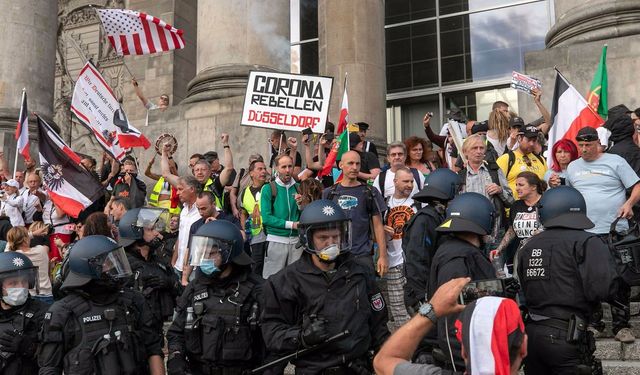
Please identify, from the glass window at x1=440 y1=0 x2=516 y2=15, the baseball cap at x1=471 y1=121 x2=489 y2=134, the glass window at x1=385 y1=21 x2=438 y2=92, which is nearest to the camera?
the baseball cap at x1=471 y1=121 x2=489 y2=134

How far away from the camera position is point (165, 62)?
61.1 feet

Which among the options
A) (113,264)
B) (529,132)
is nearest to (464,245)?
(113,264)

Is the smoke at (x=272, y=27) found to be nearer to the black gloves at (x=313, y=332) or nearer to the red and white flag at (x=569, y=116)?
the red and white flag at (x=569, y=116)

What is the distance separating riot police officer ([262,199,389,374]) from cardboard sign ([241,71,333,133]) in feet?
15.6

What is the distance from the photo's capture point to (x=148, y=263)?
6.29m

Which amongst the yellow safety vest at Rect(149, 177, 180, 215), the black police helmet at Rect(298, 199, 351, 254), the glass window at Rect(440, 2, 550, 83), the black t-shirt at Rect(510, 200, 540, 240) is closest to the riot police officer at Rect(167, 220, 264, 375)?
the black police helmet at Rect(298, 199, 351, 254)

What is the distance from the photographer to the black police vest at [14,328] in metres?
5.66

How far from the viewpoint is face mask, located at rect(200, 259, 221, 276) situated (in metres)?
5.23

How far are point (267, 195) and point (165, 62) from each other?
11.7 metres

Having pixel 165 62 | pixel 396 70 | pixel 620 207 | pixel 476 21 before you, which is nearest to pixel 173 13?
pixel 165 62

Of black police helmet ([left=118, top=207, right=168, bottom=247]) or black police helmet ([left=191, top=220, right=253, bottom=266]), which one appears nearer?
black police helmet ([left=191, top=220, right=253, bottom=266])

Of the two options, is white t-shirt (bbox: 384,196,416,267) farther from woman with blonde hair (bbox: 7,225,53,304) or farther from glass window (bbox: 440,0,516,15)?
glass window (bbox: 440,0,516,15)

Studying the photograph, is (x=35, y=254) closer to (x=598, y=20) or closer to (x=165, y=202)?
(x=165, y=202)

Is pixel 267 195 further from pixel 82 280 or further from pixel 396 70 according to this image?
pixel 396 70
